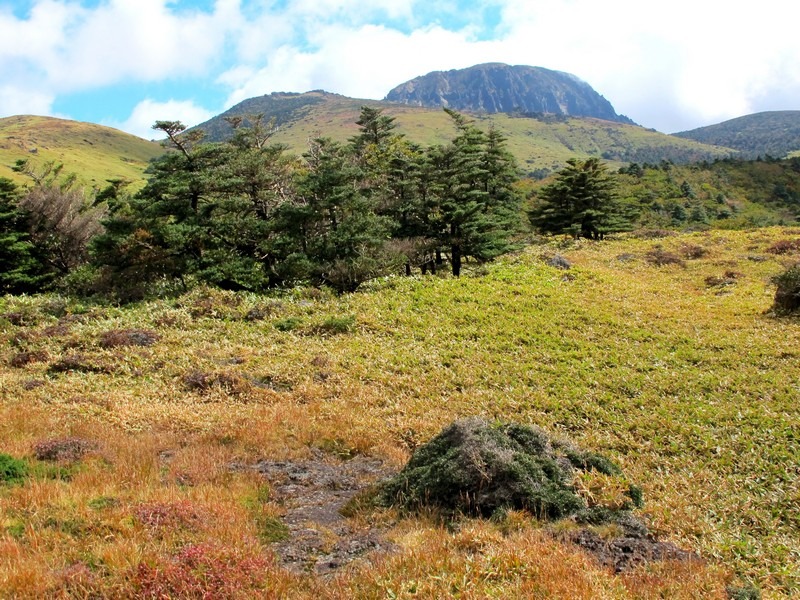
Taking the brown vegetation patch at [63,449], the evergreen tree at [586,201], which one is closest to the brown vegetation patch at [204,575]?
the brown vegetation patch at [63,449]

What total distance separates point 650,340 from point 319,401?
34.2ft

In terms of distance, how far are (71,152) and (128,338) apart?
165855 mm

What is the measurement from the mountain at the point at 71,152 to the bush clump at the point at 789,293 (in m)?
97.8

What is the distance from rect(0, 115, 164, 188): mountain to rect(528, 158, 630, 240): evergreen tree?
79.6 meters

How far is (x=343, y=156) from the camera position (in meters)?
23.8

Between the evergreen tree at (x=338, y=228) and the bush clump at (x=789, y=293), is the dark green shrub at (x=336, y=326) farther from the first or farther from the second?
the bush clump at (x=789, y=293)

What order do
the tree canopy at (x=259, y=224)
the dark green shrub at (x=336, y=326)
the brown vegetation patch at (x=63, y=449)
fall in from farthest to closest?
the tree canopy at (x=259, y=224) < the dark green shrub at (x=336, y=326) < the brown vegetation patch at (x=63, y=449)

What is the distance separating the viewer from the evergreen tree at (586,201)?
41.7 m

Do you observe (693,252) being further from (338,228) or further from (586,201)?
(338,228)

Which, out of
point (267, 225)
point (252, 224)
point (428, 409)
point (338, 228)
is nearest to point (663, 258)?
point (338, 228)

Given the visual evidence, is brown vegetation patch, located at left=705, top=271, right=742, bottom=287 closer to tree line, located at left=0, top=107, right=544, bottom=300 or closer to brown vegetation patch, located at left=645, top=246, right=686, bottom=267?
brown vegetation patch, located at left=645, top=246, right=686, bottom=267

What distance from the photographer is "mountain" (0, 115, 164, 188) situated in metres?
115

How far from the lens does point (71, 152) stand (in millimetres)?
146625

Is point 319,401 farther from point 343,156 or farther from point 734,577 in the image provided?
point 343,156
